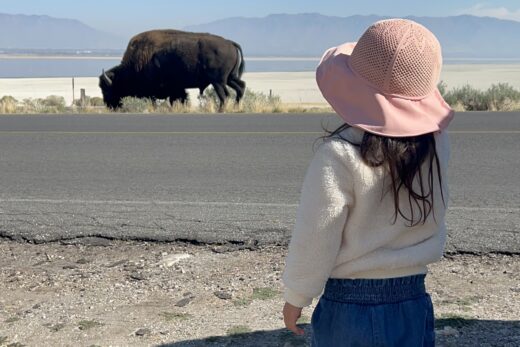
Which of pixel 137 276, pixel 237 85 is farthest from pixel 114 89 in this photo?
pixel 137 276

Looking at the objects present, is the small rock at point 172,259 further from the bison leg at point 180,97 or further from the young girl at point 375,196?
the bison leg at point 180,97

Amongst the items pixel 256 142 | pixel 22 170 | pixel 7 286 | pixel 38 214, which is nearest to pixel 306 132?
pixel 256 142

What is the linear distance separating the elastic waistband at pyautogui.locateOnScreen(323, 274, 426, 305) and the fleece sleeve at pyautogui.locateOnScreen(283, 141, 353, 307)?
8 cm

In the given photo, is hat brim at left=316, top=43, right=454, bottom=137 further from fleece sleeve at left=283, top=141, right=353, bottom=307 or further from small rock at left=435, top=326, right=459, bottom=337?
small rock at left=435, top=326, right=459, bottom=337

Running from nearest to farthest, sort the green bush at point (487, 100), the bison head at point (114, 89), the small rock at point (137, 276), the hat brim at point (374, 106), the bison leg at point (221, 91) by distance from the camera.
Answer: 1. the hat brim at point (374, 106)
2. the small rock at point (137, 276)
3. the green bush at point (487, 100)
4. the bison leg at point (221, 91)
5. the bison head at point (114, 89)

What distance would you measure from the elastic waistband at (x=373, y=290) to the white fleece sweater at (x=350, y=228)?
0.02 metres

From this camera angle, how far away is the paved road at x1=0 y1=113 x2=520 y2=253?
571 centimetres

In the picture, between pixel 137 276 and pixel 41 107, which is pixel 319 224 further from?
pixel 41 107

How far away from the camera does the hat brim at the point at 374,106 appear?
2.02m

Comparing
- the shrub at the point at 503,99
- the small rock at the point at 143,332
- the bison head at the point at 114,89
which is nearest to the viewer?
the small rock at the point at 143,332

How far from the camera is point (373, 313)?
216 cm

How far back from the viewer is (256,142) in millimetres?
10602

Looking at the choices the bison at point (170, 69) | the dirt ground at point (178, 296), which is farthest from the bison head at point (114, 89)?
the dirt ground at point (178, 296)

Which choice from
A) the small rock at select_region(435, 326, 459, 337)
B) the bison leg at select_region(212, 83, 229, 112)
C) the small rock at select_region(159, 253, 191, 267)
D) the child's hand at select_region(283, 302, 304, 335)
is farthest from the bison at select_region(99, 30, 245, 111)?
the child's hand at select_region(283, 302, 304, 335)
